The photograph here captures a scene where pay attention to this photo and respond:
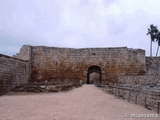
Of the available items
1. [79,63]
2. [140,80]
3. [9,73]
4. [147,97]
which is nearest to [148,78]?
[140,80]

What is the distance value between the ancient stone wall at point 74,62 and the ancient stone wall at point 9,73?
427cm

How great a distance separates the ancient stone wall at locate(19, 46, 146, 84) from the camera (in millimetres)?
18625

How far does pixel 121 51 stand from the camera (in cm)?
1861

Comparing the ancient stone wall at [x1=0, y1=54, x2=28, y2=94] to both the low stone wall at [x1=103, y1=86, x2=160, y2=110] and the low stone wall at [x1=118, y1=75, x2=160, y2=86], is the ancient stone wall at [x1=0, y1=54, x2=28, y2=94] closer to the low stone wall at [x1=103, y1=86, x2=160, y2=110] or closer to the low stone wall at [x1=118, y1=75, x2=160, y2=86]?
the low stone wall at [x1=103, y1=86, x2=160, y2=110]

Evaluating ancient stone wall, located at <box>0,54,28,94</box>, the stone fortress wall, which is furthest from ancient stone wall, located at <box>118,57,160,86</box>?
ancient stone wall, located at <box>0,54,28,94</box>

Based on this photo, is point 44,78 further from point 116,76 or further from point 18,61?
point 116,76

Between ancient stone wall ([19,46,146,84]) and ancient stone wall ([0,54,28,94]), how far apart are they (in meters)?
4.27

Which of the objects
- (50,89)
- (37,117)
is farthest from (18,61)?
(37,117)

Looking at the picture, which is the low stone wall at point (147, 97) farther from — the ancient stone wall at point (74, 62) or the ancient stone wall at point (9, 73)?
the ancient stone wall at point (74, 62)

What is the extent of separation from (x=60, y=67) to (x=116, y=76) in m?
6.23

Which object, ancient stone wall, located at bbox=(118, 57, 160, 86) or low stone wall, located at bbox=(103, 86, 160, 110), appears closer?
low stone wall, located at bbox=(103, 86, 160, 110)

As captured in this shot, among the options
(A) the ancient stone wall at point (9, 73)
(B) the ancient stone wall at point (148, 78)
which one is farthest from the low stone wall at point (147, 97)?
(A) the ancient stone wall at point (9, 73)

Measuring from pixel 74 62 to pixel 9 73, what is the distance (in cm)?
822

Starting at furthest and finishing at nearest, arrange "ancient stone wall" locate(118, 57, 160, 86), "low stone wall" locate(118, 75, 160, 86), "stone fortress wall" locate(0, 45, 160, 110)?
1. "stone fortress wall" locate(0, 45, 160, 110)
2. "ancient stone wall" locate(118, 57, 160, 86)
3. "low stone wall" locate(118, 75, 160, 86)
